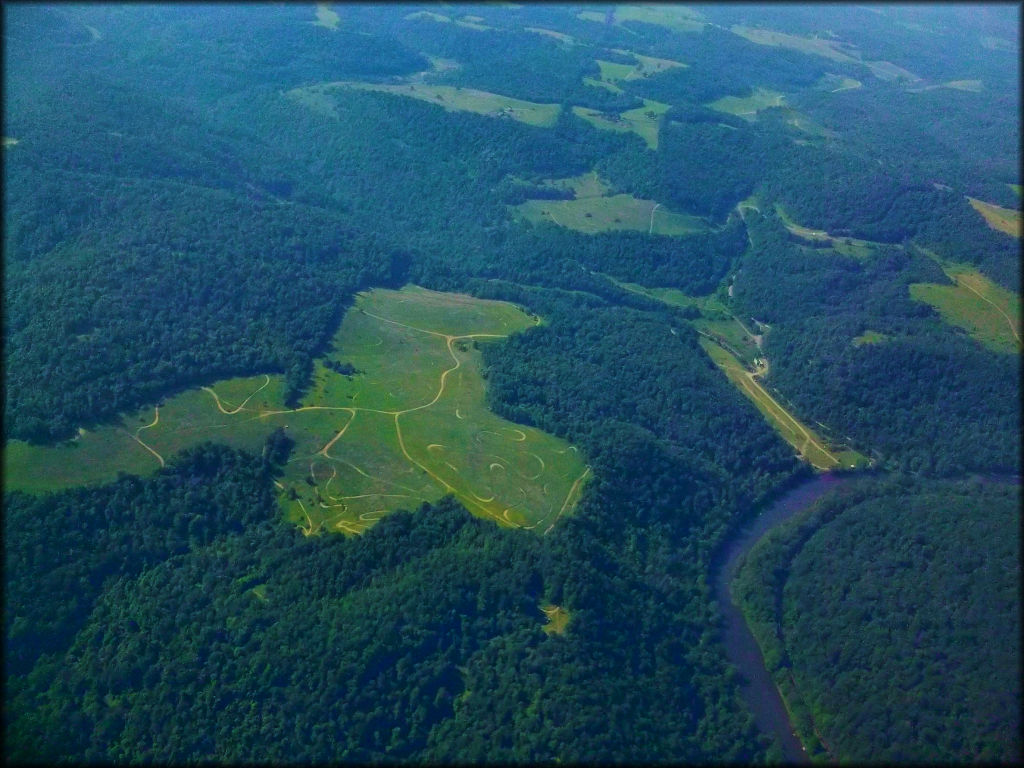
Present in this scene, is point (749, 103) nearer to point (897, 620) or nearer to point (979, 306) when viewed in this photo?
point (979, 306)

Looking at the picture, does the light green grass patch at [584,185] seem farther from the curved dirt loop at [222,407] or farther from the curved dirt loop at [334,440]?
the curved dirt loop at [222,407]

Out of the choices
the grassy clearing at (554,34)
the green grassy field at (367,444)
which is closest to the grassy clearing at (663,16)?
the grassy clearing at (554,34)

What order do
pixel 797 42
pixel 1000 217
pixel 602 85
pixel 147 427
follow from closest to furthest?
pixel 147 427 → pixel 1000 217 → pixel 602 85 → pixel 797 42

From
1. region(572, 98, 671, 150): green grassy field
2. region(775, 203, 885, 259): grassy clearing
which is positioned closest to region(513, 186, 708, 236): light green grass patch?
region(775, 203, 885, 259): grassy clearing

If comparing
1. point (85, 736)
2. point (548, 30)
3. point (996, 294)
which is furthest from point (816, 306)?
point (548, 30)

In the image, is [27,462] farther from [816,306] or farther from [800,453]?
[816,306]

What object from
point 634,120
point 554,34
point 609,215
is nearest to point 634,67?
point 554,34

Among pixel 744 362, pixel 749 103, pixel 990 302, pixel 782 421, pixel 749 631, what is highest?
pixel 749 103
